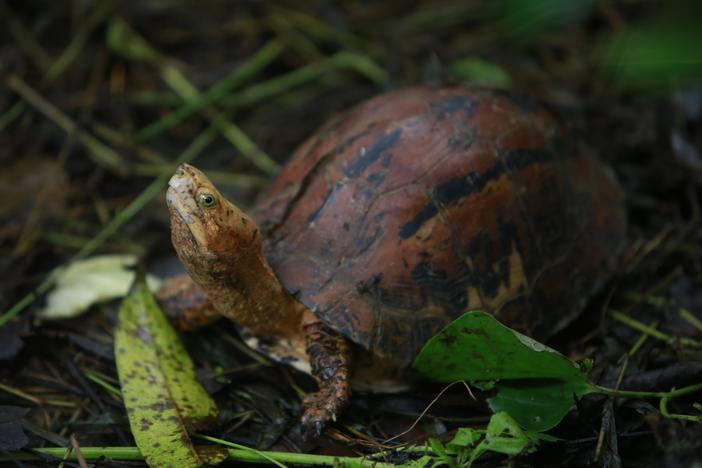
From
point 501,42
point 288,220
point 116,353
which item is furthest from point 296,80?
point 116,353

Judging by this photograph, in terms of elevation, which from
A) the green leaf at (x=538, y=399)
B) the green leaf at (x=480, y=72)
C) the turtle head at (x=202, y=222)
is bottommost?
the green leaf at (x=538, y=399)

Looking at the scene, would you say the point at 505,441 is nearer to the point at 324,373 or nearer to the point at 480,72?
the point at 324,373

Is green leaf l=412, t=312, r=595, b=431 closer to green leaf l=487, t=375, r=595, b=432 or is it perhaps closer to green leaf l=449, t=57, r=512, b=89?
green leaf l=487, t=375, r=595, b=432

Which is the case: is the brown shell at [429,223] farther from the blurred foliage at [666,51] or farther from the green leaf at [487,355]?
the blurred foliage at [666,51]

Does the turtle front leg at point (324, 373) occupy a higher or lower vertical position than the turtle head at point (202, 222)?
lower

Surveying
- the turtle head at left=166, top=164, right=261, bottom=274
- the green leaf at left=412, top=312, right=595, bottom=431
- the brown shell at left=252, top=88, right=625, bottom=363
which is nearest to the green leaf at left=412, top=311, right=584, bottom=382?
the green leaf at left=412, top=312, right=595, bottom=431

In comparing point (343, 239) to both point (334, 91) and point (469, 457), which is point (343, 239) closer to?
point (469, 457)

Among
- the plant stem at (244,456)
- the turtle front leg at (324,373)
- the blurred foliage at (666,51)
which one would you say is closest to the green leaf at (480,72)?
the blurred foliage at (666,51)

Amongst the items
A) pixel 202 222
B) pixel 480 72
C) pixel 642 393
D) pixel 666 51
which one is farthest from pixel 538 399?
pixel 480 72
